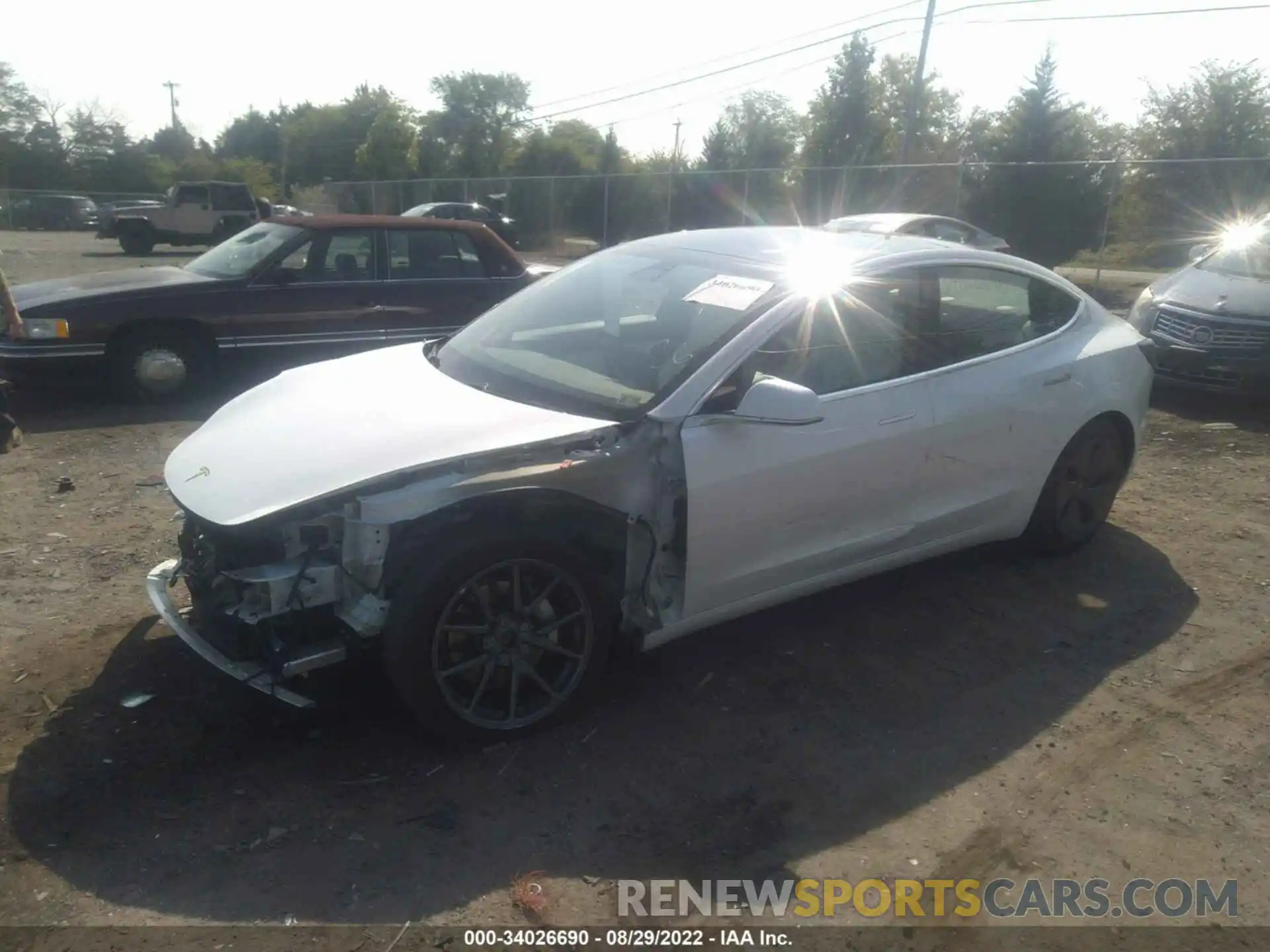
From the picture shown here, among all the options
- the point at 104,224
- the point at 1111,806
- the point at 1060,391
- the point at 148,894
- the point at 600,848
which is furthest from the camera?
the point at 104,224

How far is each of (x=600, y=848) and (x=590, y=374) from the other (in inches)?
70.2

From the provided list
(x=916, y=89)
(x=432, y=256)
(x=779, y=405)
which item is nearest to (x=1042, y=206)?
(x=916, y=89)

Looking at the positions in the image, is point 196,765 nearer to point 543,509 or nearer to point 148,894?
point 148,894

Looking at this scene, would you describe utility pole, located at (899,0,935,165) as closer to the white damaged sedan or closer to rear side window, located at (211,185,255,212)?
rear side window, located at (211,185,255,212)

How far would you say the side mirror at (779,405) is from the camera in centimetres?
366

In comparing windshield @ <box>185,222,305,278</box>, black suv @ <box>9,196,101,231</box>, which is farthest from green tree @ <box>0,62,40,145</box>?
windshield @ <box>185,222,305,278</box>

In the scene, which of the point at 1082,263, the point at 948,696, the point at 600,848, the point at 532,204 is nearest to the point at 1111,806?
the point at 948,696

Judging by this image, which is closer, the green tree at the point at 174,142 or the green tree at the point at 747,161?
the green tree at the point at 747,161

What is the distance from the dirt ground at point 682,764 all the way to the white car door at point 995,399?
1.71ft

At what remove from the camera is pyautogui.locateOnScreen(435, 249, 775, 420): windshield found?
3.90 meters

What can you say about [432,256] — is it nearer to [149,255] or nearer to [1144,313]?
[1144,313]

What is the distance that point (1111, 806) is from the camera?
337 centimetres

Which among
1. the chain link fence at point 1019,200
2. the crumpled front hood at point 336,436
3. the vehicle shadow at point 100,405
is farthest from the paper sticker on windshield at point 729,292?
the chain link fence at point 1019,200

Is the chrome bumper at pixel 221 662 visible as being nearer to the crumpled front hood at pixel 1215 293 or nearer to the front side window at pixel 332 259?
the front side window at pixel 332 259
